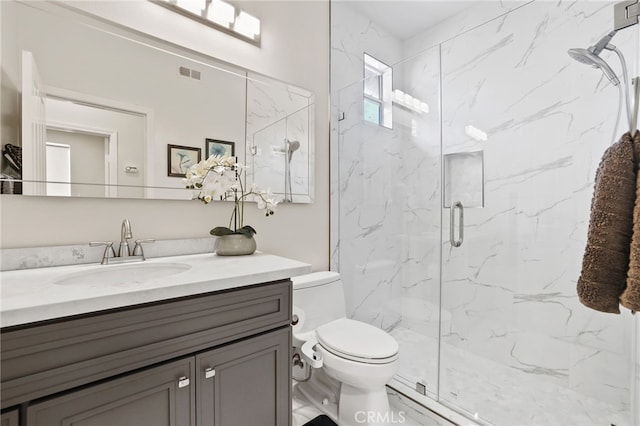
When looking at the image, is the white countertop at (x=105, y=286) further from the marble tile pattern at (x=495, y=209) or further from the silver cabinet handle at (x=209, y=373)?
the marble tile pattern at (x=495, y=209)

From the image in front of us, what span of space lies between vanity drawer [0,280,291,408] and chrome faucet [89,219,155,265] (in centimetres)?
51

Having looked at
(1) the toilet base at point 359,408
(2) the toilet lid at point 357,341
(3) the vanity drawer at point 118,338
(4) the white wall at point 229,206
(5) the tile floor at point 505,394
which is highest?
(4) the white wall at point 229,206

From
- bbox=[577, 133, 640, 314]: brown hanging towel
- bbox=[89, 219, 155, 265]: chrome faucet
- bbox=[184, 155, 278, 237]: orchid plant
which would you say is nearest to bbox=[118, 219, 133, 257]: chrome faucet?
bbox=[89, 219, 155, 265]: chrome faucet

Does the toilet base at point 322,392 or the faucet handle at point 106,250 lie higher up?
the faucet handle at point 106,250

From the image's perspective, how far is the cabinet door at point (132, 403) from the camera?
0.66 m

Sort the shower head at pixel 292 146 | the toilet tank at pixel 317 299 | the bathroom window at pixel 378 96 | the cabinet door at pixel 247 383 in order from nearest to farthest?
the cabinet door at pixel 247 383, the toilet tank at pixel 317 299, the shower head at pixel 292 146, the bathroom window at pixel 378 96

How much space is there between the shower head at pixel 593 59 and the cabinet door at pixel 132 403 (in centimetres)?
200

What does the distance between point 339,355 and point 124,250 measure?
3.28 ft

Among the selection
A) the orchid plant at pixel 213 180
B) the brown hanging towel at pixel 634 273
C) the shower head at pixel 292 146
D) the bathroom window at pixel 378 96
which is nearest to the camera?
the brown hanging towel at pixel 634 273

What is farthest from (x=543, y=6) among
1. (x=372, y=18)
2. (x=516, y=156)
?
(x=372, y=18)

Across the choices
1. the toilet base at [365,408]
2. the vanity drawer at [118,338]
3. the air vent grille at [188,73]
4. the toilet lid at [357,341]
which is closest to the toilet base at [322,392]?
the toilet base at [365,408]

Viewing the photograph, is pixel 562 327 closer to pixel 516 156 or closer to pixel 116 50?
pixel 516 156

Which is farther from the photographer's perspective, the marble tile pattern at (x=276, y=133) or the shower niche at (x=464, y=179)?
the shower niche at (x=464, y=179)

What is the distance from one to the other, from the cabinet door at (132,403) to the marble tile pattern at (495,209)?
134cm
